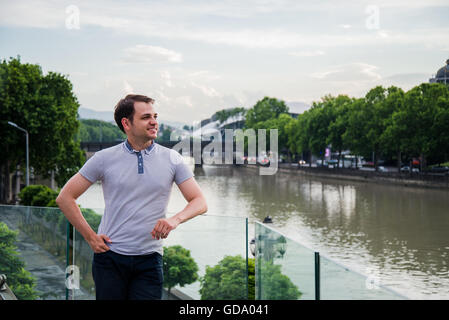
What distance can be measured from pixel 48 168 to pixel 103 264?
160ft

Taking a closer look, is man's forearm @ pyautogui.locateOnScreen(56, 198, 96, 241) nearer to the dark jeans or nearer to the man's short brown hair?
the dark jeans

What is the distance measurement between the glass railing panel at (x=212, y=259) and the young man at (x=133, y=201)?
322 cm

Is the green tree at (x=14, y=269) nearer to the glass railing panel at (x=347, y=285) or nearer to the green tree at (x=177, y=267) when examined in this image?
the green tree at (x=177, y=267)

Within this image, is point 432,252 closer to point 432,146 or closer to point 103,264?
point 103,264

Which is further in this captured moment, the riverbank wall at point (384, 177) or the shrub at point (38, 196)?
the riverbank wall at point (384, 177)

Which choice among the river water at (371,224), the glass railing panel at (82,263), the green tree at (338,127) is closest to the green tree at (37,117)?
the river water at (371,224)

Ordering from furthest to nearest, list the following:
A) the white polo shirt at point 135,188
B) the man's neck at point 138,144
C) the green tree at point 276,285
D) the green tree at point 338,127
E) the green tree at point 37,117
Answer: the green tree at point 338,127
the green tree at point 37,117
the green tree at point 276,285
the man's neck at point 138,144
the white polo shirt at point 135,188

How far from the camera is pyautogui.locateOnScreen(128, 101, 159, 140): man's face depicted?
4066mm

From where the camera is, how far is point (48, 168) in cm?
5112

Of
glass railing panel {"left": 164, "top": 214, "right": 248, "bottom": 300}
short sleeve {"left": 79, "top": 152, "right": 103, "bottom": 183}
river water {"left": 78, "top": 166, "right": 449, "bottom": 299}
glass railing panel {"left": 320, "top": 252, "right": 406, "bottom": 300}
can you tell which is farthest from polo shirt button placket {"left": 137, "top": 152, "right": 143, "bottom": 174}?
river water {"left": 78, "top": 166, "right": 449, "bottom": 299}

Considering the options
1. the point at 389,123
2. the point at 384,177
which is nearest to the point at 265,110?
the point at 389,123

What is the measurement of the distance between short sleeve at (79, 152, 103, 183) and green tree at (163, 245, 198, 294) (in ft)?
11.4

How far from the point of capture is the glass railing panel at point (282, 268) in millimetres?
5547
